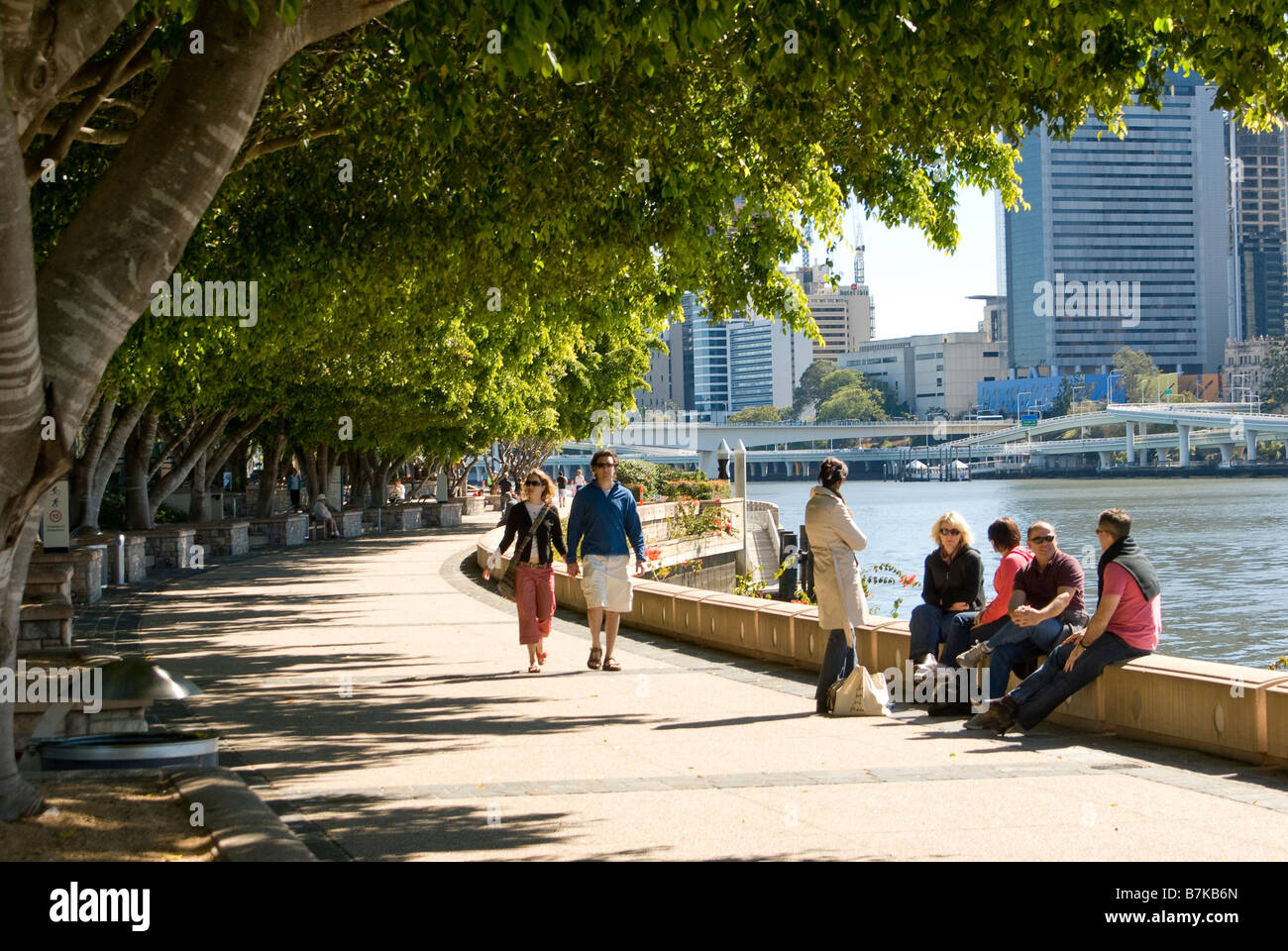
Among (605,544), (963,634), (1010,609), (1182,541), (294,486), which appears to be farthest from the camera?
(294,486)

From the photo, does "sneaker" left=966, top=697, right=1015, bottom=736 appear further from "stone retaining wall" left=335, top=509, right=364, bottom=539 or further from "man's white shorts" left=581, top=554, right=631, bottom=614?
"stone retaining wall" left=335, top=509, right=364, bottom=539

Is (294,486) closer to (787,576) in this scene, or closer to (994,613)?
(787,576)

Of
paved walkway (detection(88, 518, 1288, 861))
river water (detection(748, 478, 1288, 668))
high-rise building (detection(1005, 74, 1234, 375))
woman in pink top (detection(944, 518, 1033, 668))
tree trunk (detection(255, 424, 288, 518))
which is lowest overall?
river water (detection(748, 478, 1288, 668))

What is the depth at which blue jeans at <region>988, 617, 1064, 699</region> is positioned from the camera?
8852 millimetres

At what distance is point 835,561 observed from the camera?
9.24 m

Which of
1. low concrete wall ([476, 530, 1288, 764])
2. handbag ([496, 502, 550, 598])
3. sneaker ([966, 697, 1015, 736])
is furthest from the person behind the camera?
handbag ([496, 502, 550, 598])

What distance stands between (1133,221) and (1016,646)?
19287cm

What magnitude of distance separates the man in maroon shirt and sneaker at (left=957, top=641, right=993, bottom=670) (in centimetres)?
6

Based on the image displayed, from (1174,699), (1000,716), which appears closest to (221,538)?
(1000,716)

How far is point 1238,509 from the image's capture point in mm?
71375

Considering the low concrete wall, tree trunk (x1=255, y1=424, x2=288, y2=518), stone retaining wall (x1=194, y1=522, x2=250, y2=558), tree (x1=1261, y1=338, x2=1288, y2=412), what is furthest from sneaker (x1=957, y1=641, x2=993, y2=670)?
tree (x1=1261, y1=338, x2=1288, y2=412)
